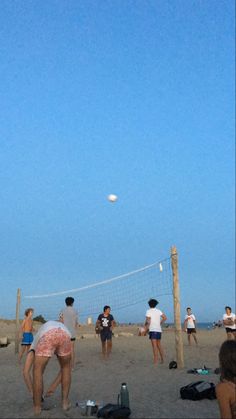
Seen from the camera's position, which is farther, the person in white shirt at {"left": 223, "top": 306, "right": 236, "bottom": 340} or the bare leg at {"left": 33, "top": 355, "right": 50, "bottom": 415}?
the person in white shirt at {"left": 223, "top": 306, "right": 236, "bottom": 340}

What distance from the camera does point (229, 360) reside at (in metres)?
3.40

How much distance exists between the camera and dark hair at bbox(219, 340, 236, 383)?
3.38 m

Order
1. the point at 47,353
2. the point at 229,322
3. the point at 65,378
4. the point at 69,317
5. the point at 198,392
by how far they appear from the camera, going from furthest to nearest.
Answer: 1. the point at 229,322
2. the point at 69,317
3. the point at 198,392
4. the point at 65,378
5. the point at 47,353

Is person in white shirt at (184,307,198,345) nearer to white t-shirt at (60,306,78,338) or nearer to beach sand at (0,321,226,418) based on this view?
beach sand at (0,321,226,418)

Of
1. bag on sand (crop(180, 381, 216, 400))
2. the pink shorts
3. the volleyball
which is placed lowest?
bag on sand (crop(180, 381, 216, 400))

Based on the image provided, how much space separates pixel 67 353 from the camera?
557 centimetres

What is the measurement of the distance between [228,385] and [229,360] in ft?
0.58

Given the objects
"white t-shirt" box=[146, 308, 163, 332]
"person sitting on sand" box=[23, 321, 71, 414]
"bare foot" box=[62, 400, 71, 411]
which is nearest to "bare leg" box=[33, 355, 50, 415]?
"person sitting on sand" box=[23, 321, 71, 414]

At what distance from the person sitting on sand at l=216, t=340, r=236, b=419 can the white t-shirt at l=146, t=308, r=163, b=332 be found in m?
7.03

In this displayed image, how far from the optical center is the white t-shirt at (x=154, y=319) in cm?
1038

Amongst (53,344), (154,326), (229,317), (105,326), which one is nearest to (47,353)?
(53,344)

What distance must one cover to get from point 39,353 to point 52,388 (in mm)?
1191

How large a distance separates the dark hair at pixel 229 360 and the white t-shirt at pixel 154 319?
706 cm

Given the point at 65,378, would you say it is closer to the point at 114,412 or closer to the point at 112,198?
the point at 114,412
